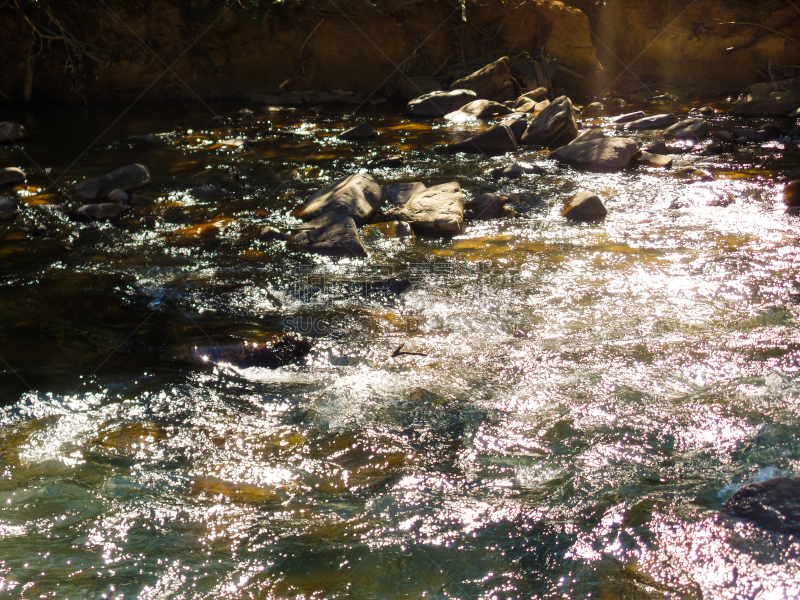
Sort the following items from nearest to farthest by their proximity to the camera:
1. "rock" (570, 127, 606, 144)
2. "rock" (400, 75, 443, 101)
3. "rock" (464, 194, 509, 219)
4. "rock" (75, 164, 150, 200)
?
"rock" (464, 194, 509, 219)
"rock" (75, 164, 150, 200)
"rock" (570, 127, 606, 144)
"rock" (400, 75, 443, 101)

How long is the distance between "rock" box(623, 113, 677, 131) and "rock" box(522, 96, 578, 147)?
49.0 inches

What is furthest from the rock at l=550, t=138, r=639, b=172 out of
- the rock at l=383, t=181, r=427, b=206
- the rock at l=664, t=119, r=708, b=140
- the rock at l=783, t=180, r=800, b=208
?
the rock at l=383, t=181, r=427, b=206

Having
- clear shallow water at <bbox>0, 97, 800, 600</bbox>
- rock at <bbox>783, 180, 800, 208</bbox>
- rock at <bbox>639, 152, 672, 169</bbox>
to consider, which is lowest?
clear shallow water at <bbox>0, 97, 800, 600</bbox>

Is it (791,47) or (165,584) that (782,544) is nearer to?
(165,584)

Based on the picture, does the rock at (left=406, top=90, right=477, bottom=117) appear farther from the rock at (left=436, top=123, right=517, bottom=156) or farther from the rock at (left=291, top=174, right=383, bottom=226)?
the rock at (left=291, top=174, right=383, bottom=226)

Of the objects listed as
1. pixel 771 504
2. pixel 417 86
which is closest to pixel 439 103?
pixel 417 86

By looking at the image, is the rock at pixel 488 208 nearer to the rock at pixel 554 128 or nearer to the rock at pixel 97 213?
the rock at pixel 554 128

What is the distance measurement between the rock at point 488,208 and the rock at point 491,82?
19.3 ft

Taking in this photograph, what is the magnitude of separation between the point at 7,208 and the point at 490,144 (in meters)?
5.24

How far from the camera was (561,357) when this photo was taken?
10.4ft

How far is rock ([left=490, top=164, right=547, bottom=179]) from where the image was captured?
257 inches

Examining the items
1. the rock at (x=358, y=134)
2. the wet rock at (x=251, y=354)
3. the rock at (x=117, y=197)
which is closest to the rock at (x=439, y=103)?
the rock at (x=358, y=134)

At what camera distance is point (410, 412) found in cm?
279

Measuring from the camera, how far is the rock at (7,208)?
5.59 meters
